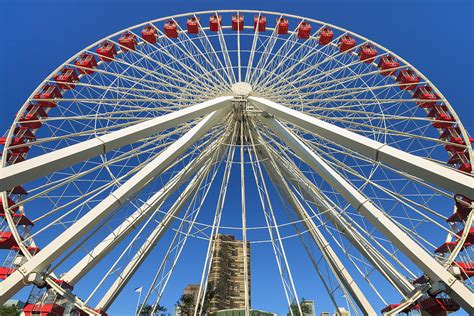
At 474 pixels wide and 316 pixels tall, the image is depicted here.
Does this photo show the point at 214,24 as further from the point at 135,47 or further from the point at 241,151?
the point at 241,151

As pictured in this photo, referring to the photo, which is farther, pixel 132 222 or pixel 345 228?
pixel 345 228

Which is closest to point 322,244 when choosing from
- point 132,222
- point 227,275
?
point 132,222

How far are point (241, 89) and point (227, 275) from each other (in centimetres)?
6714

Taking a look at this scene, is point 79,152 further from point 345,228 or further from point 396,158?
point 345,228

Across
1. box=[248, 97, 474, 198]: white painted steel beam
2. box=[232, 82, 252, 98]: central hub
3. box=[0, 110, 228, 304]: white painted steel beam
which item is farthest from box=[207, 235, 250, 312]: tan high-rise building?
box=[248, 97, 474, 198]: white painted steel beam

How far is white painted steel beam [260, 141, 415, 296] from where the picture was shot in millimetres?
18016

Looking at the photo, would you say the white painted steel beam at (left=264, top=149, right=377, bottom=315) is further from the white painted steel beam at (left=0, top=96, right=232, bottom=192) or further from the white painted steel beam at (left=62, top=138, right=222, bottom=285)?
the white painted steel beam at (left=0, top=96, right=232, bottom=192)

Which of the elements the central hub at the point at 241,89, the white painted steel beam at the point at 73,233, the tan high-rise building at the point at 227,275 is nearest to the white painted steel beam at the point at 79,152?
the white painted steel beam at the point at 73,233

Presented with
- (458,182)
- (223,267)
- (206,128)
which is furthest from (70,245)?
(223,267)

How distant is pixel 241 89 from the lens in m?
20.5

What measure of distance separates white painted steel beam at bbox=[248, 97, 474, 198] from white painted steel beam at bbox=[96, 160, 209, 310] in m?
7.44

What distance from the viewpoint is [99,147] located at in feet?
45.2

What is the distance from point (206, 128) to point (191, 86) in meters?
3.46

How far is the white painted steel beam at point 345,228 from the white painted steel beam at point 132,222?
182 inches
